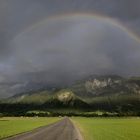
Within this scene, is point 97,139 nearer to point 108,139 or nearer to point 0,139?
point 108,139

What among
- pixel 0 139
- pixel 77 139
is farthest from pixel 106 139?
pixel 0 139

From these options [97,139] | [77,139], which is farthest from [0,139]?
[97,139]

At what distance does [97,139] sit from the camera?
44688 mm

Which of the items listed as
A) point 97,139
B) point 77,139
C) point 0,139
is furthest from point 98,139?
point 0,139

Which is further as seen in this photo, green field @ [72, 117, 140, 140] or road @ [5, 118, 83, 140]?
green field @ [72, 117, 140, 140]

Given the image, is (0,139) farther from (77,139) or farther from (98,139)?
(98,139)

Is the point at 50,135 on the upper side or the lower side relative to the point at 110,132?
lower

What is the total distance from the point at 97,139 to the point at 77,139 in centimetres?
325

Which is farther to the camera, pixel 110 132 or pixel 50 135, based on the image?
pixel 110 132

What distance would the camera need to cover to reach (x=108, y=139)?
144 ft

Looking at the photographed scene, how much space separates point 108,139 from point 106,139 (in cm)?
30

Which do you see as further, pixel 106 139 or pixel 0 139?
pixel 106 139

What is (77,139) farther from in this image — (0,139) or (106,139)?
(0,139)

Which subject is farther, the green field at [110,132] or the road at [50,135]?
the green field at [110,132]
